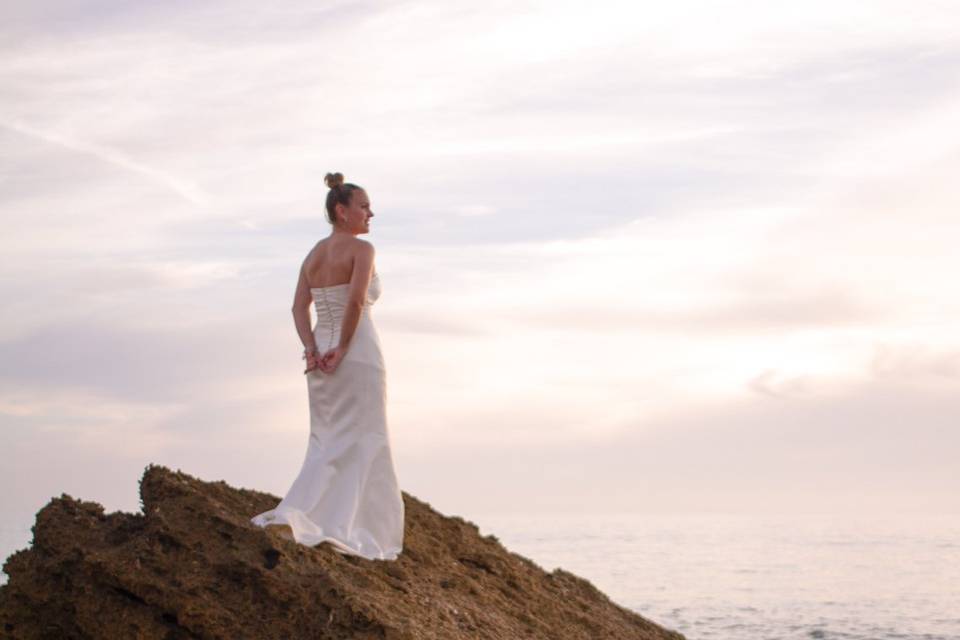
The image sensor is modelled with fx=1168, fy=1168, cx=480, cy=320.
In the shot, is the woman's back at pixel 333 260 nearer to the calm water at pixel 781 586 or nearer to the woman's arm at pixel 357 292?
the woman's arm at pixel 357 292

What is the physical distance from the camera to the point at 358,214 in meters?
10.0

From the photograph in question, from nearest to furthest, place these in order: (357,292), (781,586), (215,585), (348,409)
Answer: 1. (215,585)
2. (357,292)
3. (348,409)
4. (781,586)

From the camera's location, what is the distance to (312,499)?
9.83 metres

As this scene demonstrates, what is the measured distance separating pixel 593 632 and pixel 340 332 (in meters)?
3.60

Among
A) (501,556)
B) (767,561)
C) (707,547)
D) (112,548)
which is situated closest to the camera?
(112,548)

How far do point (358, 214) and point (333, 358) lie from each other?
4.11ft

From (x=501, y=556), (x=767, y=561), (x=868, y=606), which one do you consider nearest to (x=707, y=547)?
(x=767, y=561)

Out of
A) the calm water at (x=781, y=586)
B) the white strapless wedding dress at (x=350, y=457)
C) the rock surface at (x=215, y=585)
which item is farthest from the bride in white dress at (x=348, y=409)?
the calm water at (x=781, y=586)

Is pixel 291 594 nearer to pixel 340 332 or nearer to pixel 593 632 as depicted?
pixel 340 332

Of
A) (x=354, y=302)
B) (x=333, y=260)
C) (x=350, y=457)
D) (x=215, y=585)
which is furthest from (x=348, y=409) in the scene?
(x=215, y=585)

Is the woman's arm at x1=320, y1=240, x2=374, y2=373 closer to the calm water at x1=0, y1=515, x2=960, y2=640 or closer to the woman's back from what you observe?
the woman's back

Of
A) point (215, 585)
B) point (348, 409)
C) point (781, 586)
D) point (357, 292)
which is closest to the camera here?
point (215, 585)

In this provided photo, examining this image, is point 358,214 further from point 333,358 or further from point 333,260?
point 333,358

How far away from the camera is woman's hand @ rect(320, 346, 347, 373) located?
9984mm
